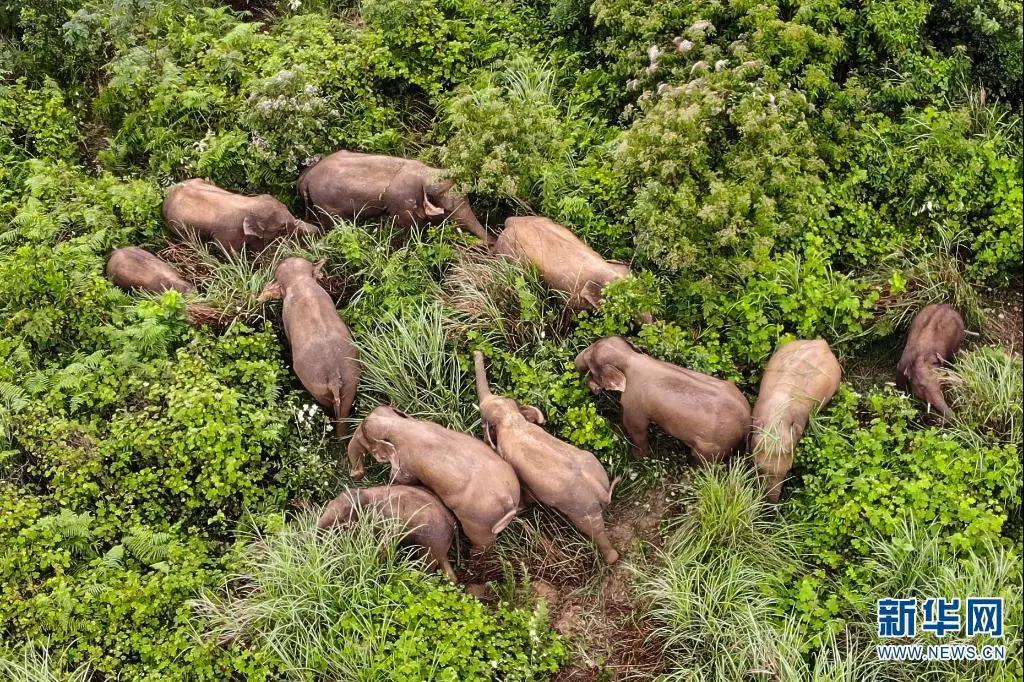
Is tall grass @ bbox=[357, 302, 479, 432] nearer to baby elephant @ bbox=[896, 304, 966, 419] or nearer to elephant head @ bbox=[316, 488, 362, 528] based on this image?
elephant head @ bbox=[316, 488, 362, 528]

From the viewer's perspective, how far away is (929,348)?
6055 mm

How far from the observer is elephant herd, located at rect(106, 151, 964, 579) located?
5539 millimetres

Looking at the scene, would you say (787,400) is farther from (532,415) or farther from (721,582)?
(532,415)

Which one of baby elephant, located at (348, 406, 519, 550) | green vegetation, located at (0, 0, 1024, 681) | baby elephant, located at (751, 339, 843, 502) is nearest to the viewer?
green vegetation, located at (0, 0, 1024, 681)

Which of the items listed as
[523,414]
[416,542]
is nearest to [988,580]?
[523,414]

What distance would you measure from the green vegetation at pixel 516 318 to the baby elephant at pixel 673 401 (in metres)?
0.22

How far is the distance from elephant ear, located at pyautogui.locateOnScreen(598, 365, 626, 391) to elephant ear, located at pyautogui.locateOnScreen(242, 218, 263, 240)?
9.86ft

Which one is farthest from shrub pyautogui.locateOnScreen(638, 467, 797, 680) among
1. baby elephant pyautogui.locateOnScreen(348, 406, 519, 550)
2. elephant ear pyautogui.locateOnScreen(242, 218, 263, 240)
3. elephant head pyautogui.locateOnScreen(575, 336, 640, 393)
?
elephant ear pyautogui.locateOnScreen(242, 218, 263, 240)

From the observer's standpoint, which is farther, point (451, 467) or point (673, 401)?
point (673, 401)

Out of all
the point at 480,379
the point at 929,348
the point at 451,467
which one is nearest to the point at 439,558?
the point at 451,467

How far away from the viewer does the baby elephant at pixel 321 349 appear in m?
6.16

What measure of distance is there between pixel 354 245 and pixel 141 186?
197 cm

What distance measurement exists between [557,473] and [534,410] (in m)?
0.54

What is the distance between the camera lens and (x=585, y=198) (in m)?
6.82
